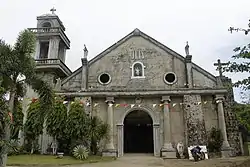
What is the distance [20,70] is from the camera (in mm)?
13016

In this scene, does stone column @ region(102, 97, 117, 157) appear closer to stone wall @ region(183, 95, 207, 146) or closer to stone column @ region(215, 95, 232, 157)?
stone wall @ region(183, 95, 207, 146)

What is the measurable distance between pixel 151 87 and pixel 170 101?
5.95 feet

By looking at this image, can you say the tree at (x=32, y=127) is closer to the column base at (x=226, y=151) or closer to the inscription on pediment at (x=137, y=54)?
the inscription on pediment at (x=137, y=54)

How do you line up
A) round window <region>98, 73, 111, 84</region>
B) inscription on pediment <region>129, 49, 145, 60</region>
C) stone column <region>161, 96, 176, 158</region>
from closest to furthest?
stone column <region>161, 96, 176, 158</region> < round window <region>98, 73, 111, 84</region> < inscription on pediment <region>129, 49, 145, 60</region>

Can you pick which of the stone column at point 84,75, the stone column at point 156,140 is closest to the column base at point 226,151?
the stone column at point 156,140

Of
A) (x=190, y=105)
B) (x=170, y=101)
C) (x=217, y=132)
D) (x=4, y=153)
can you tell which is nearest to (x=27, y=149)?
(x=4, y=153)

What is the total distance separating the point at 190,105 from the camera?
20.5 metres

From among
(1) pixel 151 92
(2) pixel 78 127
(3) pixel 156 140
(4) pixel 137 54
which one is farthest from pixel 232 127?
(2) pixel 78 127

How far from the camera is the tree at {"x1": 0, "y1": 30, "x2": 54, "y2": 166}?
12.8 m

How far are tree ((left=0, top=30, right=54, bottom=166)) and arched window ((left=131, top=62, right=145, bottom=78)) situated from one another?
9311 mm

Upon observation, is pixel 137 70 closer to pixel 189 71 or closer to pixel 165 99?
pixel 165 99

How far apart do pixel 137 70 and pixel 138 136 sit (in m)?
7.55

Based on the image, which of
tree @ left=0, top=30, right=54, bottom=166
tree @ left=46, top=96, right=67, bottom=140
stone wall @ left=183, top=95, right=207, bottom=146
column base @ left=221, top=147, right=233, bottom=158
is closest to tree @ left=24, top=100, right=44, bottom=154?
tree @ left=46, top=96, right=67, bottom=140

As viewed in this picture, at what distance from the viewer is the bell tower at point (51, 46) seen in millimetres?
23125
